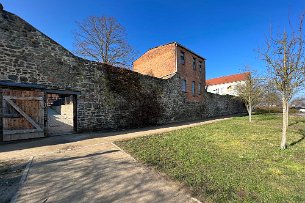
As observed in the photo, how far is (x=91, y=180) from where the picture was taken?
3.89m

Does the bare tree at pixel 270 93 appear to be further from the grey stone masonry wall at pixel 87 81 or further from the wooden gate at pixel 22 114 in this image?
the wooden gate at pixel 22 114

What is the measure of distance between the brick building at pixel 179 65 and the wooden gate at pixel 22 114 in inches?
487

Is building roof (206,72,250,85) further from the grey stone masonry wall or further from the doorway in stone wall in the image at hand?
the doorway in stone wall

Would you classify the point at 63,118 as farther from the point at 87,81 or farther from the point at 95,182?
the point at 95,182

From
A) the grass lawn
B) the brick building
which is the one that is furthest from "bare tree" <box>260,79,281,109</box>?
the brick building

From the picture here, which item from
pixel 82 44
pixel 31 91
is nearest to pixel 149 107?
pixel 31 91

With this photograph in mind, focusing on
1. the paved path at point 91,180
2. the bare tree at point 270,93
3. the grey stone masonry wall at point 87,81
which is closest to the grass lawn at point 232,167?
the paved path at point 91,180

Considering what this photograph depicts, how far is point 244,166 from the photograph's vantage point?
16.2 ft

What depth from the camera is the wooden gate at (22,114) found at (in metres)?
7.62

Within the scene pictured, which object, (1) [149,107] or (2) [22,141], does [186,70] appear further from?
(2) [22,141]

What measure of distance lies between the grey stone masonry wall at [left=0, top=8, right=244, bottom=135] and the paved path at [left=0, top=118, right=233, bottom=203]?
415 cm

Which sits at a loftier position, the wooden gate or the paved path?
the wooden gate

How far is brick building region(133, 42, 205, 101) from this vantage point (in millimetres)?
19438

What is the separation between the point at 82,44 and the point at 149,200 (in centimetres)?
2700
